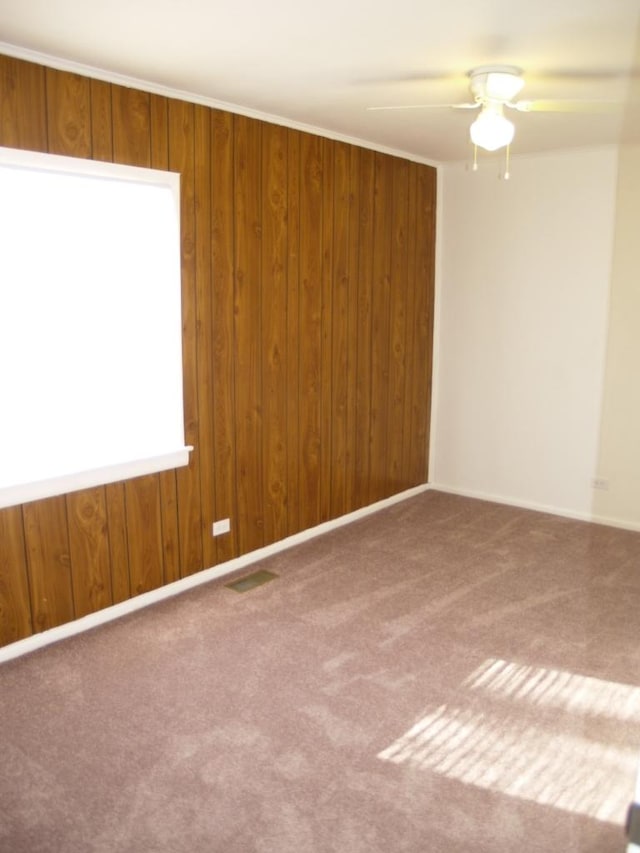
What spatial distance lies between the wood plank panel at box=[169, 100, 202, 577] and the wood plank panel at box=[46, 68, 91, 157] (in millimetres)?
454

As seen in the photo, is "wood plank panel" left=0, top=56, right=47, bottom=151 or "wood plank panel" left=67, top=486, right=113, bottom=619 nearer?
"wood plank panel" left=0, top=56, right=47, bottom=151

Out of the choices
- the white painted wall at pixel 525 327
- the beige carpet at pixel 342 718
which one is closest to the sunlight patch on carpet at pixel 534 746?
the beige carpet at pixel 342 718

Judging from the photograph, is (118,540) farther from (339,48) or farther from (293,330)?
(339,48)

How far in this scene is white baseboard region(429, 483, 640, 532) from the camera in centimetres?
488

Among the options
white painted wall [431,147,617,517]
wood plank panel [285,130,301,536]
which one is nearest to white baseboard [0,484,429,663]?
wood plank panel [285,130,301,536]

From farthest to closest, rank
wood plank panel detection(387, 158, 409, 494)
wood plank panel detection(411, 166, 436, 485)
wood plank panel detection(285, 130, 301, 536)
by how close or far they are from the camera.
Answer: wood plank panel detection(411, 166, 436, 485) → wood plank panel detection(387, 158, 409, 494) → wood plank panel detection(285, 130, 301, 536)

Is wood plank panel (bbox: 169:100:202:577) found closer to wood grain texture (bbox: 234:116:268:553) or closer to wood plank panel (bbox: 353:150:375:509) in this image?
wood grain texture (bbox: 234:116:268:553)

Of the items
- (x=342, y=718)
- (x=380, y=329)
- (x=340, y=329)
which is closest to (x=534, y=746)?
(x=342, y=718)

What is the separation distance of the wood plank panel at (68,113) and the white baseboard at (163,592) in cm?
205

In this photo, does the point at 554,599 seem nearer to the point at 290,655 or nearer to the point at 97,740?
the point at 290,655

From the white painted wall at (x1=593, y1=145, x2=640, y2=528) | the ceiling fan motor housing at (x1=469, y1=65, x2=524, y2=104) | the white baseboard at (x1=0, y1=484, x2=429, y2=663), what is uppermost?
the ceiling fan motor housing at (x1=469, y1=65, x2=524, y2=104)

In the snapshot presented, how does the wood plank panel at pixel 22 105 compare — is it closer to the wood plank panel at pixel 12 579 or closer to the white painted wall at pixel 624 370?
the wood plank panel at pixel 12 579

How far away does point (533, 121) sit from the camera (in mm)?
3865

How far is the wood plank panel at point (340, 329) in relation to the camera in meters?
4.44
